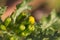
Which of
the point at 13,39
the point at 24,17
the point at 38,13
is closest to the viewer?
the point at 13,39

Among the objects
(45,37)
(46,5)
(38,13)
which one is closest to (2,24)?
(45,37)

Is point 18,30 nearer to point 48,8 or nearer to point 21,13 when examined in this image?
point 21,13

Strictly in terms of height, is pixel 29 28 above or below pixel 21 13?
below

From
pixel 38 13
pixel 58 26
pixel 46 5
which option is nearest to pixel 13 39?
pixel 58 26

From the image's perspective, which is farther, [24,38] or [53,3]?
[53,3]

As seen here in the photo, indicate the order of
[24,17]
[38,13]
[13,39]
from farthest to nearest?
[38,13], [24,17], [13,39]

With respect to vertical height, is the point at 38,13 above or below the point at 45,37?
above

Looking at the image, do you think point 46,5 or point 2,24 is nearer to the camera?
point 2,24

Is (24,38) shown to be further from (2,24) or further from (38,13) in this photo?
(38,13)

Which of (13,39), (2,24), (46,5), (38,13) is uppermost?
(46,5)
